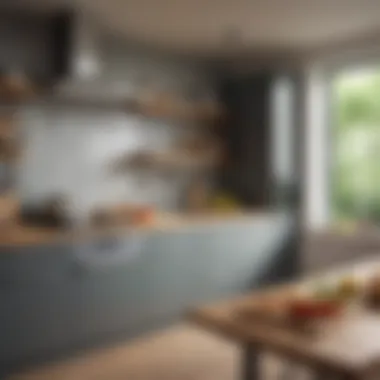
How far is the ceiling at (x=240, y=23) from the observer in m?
3.30

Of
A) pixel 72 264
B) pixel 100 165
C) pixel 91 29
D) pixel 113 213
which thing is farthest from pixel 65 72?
pixel 72 264

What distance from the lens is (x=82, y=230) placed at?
3311 millimetres

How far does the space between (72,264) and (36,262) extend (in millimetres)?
249

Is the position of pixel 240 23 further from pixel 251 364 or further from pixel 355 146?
pixel 251 364

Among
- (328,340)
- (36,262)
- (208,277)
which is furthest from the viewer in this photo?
(208,277)

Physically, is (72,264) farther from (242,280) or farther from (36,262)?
(242,280)

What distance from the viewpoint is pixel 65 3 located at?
3361 mm

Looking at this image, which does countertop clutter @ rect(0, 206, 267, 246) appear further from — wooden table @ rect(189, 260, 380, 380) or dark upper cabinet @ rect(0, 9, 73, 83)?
wooden table @ rect(189, 260, 380, 380)

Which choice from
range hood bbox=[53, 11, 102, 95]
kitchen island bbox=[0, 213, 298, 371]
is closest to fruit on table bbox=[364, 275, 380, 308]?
kitchen island bbox=[0, 213, 298, 371]

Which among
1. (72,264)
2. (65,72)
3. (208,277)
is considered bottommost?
(208,277)

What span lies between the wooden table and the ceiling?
213 centimetres

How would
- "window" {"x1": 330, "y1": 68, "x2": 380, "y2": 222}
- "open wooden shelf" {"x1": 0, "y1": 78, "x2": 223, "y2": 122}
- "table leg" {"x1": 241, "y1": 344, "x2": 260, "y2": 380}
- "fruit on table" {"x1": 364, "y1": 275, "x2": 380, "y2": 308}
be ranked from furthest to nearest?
"window" {"x1": 330, "y1": 68, "x2": 380, "y2": 222} → "open wooden shelf" {"x1": 0, "y1": 78, "x2": 223, "y2": 122} → "fruit on table" {"x1": 364, "y1": 275, "x2": 380, "y2": 308} → "table leg" {"x1": 241, "y1": 344, "x2": 260, "y2": 380}

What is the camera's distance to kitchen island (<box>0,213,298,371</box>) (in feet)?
9.81

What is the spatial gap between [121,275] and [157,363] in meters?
0.65
